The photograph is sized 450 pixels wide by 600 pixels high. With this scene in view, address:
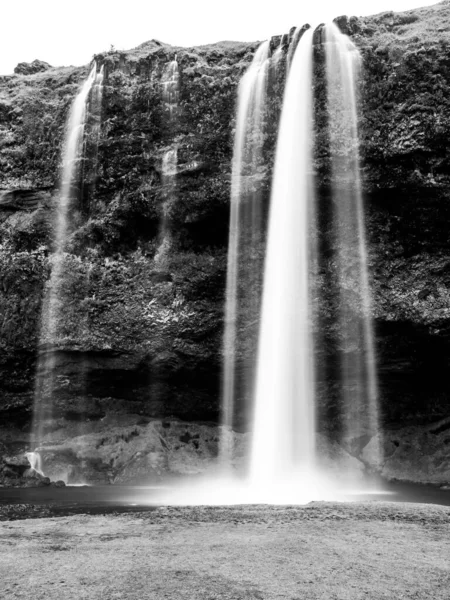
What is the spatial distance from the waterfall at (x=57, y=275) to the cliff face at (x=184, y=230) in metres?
0.41

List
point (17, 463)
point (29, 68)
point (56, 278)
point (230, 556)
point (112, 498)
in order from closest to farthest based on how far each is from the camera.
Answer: point (230, 556) → point (112, 498) → point (17, 463) → point (56, 278) → point (29, 68)

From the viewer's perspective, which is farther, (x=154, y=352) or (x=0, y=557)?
(x=154, y=352)

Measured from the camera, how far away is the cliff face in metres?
26.9

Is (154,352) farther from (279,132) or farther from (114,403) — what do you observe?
(279,132)

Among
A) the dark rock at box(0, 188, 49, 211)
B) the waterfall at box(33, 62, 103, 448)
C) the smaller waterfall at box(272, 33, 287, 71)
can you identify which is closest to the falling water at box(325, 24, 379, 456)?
the smaller waterfall at box(272, 33, 287, 71)

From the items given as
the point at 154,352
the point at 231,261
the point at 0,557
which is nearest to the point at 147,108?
the point at 231,261

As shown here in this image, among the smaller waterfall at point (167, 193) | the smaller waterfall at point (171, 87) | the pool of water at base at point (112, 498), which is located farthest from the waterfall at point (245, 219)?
the pool of water at base at point (112, 498)

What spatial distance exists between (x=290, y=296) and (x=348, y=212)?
4757 mm

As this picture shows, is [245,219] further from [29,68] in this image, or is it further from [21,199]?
[29,68]

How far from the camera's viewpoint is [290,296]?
1093 inches

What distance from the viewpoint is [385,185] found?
26766 mm

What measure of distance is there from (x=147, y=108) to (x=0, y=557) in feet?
83.9

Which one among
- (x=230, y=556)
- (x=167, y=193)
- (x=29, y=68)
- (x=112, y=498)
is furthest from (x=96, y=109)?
(x=230, y=556)

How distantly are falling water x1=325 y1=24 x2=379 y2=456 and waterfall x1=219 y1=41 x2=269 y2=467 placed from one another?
11.5 ft
